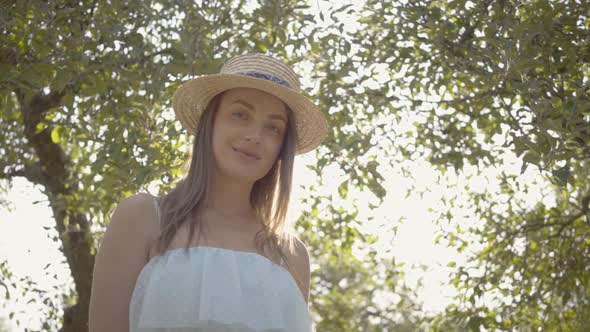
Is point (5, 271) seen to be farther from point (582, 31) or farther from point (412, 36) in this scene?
point (582, 31)

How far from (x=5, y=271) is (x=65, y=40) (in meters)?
2.62

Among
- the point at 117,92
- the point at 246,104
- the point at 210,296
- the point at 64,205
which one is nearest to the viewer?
the point at 210,296

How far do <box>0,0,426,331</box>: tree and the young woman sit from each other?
1196 millimetres

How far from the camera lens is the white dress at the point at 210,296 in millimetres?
2447

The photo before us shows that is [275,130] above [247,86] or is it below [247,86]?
below

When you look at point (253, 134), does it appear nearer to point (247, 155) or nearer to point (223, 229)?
point (247, 155)

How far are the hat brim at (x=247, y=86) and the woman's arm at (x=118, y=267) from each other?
0.57 meters

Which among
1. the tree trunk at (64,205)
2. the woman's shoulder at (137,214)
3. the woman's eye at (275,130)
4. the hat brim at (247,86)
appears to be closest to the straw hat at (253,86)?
the hat brim at (247,86)

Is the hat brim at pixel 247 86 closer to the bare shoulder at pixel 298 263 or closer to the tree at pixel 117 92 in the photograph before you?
the bare shoulder at pixel 298 263

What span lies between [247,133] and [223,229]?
0.31 m

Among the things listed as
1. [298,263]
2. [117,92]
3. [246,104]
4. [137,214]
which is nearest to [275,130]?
[246,104]

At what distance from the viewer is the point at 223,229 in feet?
9.07

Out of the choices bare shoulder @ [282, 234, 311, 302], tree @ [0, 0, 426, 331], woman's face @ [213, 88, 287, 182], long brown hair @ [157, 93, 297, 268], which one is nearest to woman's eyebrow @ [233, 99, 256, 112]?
woman's face @ [213, 88, 287, 182]

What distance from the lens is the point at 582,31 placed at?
396 centimetres
